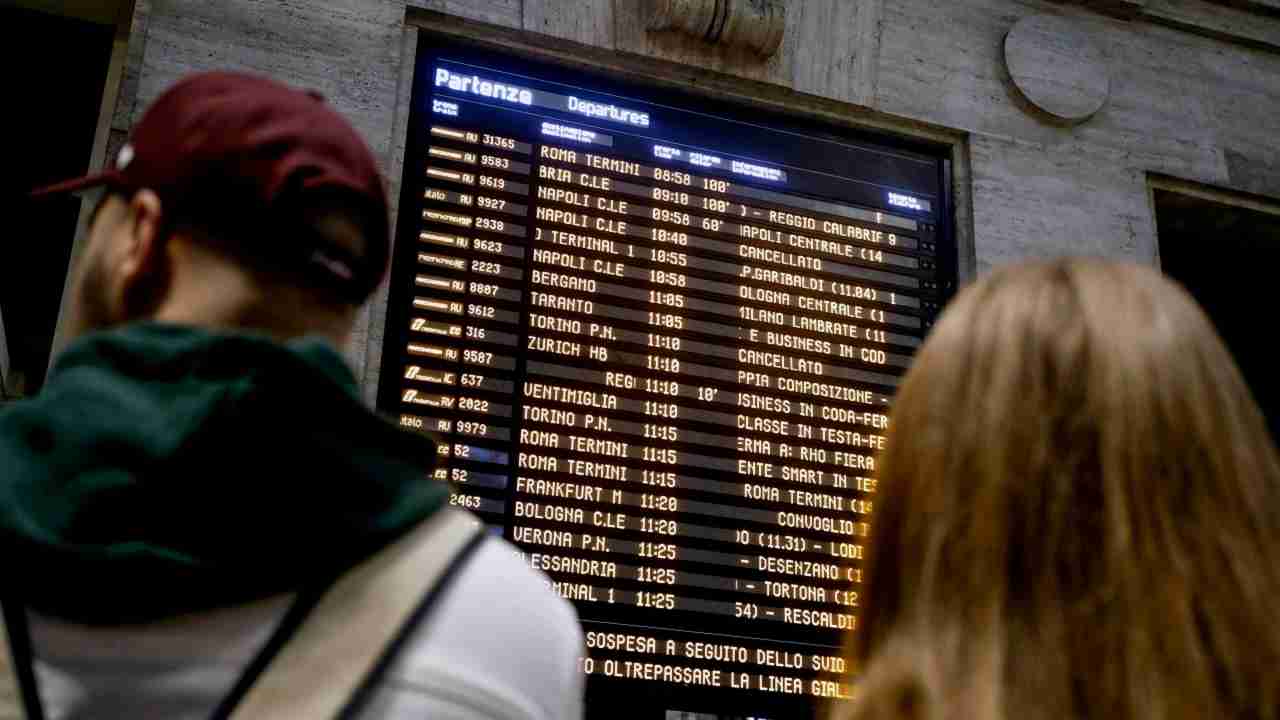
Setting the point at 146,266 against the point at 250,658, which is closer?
the point at 250,658

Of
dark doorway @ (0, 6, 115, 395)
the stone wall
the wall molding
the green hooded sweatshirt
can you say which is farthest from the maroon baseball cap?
the wall molding

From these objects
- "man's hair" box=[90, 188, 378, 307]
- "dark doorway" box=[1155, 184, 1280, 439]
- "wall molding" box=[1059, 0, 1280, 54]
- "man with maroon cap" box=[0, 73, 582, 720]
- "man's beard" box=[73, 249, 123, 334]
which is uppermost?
"wall molding" box=[1059, 0, 1280, 54]

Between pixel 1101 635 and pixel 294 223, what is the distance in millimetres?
836

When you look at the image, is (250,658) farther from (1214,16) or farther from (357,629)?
(1214,16)

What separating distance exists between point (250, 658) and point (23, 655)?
196 mm

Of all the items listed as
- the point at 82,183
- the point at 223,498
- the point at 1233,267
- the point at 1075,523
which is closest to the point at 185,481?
the point at 223,498

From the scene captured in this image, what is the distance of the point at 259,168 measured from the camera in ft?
3.91

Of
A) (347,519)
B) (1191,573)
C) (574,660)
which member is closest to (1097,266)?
(1191,573)

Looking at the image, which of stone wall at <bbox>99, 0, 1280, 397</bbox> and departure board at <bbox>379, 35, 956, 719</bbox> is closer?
departure board at <bbox>379, 35, 956, 719</bbox>

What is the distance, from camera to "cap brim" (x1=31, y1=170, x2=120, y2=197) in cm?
125

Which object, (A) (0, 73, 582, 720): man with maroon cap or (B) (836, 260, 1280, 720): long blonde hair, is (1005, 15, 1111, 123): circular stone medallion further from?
(A) (0, 73, 582, 720): man with maroon cap

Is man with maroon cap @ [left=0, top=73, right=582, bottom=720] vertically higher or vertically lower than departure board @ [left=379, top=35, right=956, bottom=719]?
lower

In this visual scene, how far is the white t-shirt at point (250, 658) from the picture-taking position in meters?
1.02

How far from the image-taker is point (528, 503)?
3969mm
